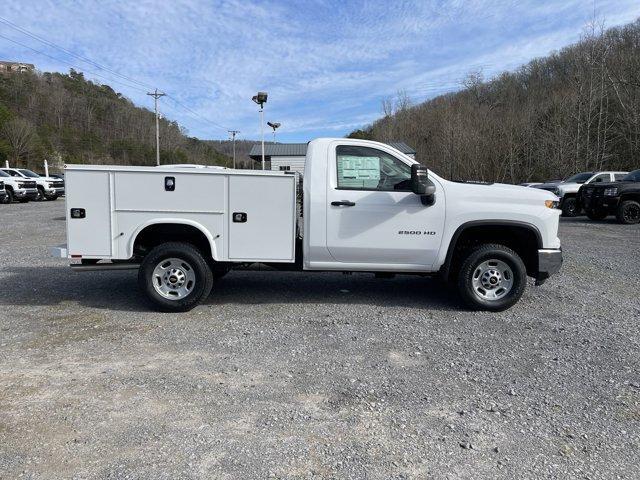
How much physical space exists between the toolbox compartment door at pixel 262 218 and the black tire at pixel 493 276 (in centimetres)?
214

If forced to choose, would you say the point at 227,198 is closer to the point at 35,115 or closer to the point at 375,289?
the point at 375,289

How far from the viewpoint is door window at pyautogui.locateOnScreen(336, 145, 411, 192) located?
18.5ft

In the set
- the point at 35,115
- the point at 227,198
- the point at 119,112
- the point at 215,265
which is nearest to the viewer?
the point at 227,198

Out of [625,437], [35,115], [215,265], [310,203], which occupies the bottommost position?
[625,437]

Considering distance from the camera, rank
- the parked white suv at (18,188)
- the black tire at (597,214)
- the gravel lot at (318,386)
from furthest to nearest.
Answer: the parked white suv at (18,188) → the black tire at (597,214) → the gravel lot at (318,386)

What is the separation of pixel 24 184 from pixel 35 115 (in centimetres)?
7036

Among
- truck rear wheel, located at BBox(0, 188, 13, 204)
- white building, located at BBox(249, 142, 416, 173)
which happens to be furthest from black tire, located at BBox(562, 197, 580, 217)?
truck rear wheel, located at BBox(0, 188, 13, 204)

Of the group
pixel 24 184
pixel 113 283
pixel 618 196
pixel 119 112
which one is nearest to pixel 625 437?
pixel 113 283

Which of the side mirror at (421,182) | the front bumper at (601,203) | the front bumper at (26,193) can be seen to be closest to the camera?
the side mirror at (421,182)

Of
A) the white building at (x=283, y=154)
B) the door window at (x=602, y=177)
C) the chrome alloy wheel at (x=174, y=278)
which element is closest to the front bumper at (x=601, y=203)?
the door window at (x=602, y=177)

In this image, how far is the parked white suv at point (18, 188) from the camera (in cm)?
2470

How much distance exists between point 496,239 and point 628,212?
13.0 meters

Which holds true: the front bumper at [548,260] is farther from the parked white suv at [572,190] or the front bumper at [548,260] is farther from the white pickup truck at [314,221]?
the parked white suv at [572,190]

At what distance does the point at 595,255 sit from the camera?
9898 millimetres
